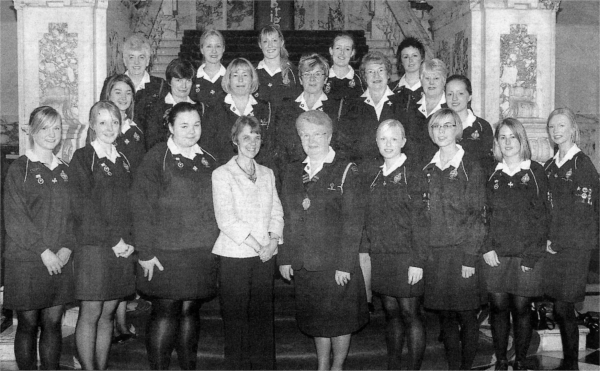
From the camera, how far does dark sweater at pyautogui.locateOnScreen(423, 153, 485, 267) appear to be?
421 centimetres

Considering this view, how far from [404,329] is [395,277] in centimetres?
35

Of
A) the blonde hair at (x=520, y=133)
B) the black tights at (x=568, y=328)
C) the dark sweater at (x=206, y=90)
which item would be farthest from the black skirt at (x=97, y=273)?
the black tights at (x=568, y=328)

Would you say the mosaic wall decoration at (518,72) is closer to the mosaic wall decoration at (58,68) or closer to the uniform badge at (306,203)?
the uniform badge at (306,203)

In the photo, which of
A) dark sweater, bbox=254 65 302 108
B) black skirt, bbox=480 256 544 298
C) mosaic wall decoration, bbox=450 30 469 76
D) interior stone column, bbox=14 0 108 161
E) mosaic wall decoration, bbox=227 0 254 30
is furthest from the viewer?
mosaic wall decoration, bbox=227 0 254 30

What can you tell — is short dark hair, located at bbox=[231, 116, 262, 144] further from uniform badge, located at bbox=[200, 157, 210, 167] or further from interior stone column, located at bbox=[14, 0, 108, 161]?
interior stone column, located at bbox=[14, 0, 108, 161]

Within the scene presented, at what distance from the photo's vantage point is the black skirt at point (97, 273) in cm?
420

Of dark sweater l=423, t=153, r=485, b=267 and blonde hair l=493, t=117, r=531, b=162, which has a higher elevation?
blonde hair l=493, t=117, r=531, b=162

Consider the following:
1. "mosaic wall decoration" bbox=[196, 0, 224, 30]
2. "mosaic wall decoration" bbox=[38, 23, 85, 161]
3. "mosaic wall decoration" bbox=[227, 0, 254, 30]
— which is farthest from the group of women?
"mosaic wall decoration" bbox=[227, 0, 254, 30]

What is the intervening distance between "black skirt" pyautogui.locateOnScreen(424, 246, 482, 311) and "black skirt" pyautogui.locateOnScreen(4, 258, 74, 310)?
7.41ft

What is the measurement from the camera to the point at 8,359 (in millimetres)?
5355

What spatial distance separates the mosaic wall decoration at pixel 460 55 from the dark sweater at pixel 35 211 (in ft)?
13.3

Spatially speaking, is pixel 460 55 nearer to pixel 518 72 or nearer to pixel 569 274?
pixel 518 72

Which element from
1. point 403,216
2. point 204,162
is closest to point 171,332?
point 204,162

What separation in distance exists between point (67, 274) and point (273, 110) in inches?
70.0
